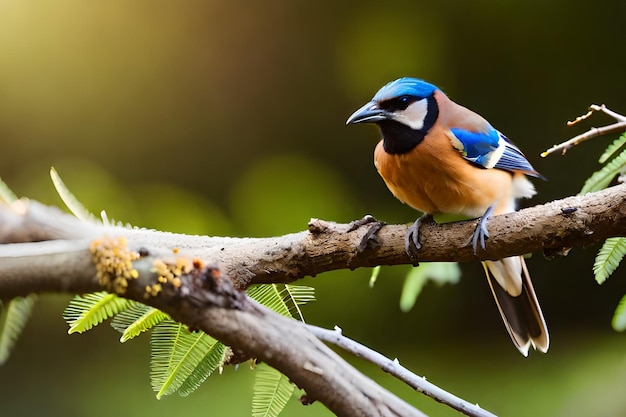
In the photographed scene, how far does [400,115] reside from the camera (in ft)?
3.89

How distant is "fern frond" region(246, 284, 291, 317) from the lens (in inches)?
34.9

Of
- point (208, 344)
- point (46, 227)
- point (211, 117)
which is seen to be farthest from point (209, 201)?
point (46, 227)

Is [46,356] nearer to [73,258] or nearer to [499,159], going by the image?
[499,159]

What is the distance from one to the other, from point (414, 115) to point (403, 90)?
0.05 meters

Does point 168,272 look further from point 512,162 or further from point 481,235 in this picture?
point 512,162

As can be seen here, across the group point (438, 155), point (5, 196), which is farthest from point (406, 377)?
point (438, 155)

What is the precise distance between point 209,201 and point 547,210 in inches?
57.5

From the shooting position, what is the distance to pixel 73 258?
21.3 inches

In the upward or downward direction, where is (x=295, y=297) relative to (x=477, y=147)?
downward

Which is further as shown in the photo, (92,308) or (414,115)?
(414,115)

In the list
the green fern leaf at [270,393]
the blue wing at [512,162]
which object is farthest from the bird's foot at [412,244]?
the blue wing at [512,162]

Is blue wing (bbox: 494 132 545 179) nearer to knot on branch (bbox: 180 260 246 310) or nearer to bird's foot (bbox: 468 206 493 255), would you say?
bird's foot (bbox: 468 206 493 255)

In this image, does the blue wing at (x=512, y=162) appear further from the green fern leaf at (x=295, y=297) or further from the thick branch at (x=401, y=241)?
the green fern leaf at (x=295, y=297)

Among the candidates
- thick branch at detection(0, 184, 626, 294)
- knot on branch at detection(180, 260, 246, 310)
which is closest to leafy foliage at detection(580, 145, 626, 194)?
thick branch at detection(0, 184, 626, 294)
